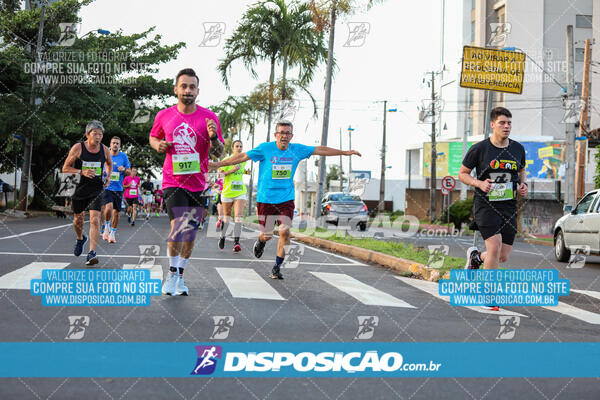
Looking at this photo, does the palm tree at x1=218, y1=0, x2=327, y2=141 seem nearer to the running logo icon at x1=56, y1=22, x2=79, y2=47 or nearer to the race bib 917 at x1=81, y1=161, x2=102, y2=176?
the running logo icon at x1=56, y1=22, x2=79, y2=47

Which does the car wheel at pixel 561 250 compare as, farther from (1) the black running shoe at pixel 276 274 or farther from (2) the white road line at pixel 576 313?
(1) the black running shoe at pixel 276 274

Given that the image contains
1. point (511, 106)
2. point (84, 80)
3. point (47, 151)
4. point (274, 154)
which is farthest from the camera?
point (511, 106)

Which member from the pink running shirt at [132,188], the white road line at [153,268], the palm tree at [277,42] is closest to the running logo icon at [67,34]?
the palm tree at [277,42]

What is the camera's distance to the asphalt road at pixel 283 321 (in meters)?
3.32

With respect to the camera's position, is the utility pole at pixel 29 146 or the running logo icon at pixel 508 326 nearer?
the running logo icon at pixel 508 326

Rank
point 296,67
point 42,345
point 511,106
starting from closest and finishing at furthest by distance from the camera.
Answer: point 42,345 → point 296,67 → point 511,106

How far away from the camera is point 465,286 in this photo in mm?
7027

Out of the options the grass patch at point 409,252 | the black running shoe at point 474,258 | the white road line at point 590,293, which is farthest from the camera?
the grass patch at point 409,252

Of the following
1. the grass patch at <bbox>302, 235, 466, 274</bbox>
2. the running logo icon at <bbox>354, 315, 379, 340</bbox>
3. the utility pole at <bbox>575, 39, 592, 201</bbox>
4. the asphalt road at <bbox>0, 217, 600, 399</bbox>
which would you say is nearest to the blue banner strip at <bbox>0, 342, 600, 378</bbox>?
the asphalt road at <bbox>0, 217, 600, 399</bbox>

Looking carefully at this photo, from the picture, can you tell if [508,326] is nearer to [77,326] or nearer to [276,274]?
[276,274]

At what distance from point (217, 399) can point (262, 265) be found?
20.5 ft

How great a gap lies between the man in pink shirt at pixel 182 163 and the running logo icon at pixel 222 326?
124 centimetres

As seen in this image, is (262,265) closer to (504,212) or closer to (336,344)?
(504,212)

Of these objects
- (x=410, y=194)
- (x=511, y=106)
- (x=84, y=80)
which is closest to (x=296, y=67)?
(x=84, y=80)
